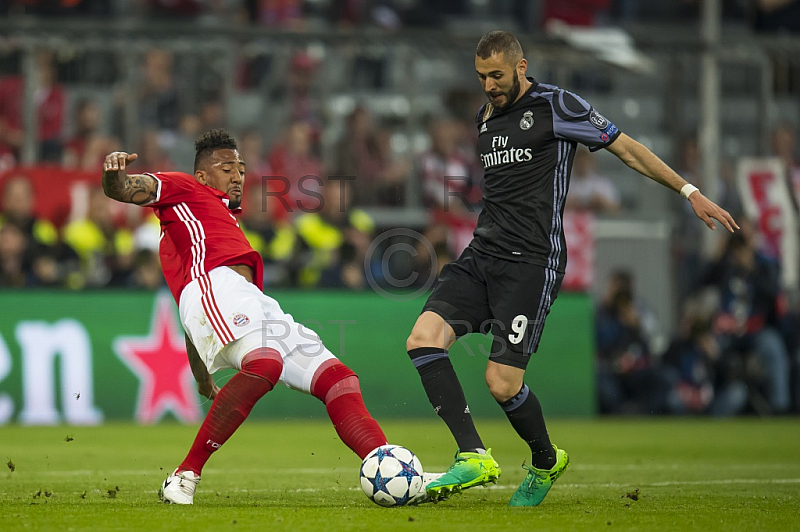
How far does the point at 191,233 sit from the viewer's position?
6039 millimetres

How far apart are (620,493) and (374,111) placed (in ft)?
33.4

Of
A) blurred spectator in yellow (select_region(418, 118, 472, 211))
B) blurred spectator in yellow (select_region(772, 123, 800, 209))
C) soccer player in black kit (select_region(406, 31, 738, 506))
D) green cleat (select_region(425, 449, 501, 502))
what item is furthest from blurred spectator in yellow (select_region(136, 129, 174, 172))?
green cleat (select_region(425, 449, 501, 502))

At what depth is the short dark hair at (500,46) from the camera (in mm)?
6074

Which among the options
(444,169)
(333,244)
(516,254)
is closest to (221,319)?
(516,254)

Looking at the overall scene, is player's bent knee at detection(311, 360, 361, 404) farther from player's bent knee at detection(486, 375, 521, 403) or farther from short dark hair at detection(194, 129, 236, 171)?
short dark hair at detection(194, 129, 236, 171)

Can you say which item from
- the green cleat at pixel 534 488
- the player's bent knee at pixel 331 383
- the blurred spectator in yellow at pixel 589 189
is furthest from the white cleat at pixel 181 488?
the blurred spectator in yellow at pixel 589 189

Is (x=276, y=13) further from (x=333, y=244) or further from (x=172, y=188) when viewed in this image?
(x=172, y=188)

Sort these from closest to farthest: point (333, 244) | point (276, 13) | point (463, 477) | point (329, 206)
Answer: point (463, 477)
point (333, 244)
point (329, 206)
point (276, 13)

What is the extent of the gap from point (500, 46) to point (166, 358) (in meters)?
6.80

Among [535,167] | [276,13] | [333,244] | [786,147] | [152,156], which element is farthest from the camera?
[276,13]

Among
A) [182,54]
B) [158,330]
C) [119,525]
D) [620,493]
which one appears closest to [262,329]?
[119,525]

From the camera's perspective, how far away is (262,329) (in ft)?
19.3

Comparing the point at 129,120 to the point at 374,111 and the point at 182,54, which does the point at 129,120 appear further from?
the point at 374,111

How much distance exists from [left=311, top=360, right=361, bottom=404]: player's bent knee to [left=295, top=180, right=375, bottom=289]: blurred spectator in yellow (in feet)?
22.9
